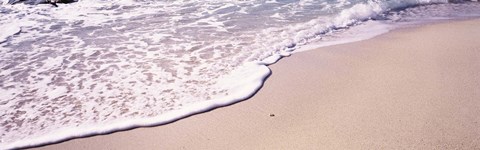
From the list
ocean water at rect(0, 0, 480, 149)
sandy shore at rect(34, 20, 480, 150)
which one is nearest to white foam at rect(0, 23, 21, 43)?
ocean water at rect(0, 0, 480, 149)

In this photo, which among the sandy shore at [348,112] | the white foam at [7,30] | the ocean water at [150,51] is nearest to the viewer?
the sandy shore at [348,112]

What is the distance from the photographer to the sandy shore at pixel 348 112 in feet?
8.14

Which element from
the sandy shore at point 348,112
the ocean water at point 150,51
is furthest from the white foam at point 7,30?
the sandy shore at point 348,112

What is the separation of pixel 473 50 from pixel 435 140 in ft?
7.90

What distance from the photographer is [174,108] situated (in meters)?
3.10

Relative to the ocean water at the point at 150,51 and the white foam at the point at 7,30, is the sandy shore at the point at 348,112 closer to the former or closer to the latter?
the ocean water at the point at 150,51

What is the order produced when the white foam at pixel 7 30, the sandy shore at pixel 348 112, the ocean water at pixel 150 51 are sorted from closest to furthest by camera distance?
the sandy shore at pixel 348 112 < the ocean water at pixel 150 51 < the white foam at pixel 7 30

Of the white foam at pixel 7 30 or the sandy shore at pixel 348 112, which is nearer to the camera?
the sandy shore at pixel 348 112

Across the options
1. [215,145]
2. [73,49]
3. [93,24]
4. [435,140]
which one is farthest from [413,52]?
[93,24]

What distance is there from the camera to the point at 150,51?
471 cm

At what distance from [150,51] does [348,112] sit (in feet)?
9.35

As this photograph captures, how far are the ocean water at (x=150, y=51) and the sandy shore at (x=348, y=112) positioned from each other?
204mm

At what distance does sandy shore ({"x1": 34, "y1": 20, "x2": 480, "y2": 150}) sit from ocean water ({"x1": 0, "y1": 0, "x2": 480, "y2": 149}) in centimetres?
20

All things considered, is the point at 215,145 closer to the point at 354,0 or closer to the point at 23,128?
the point at 23,128
